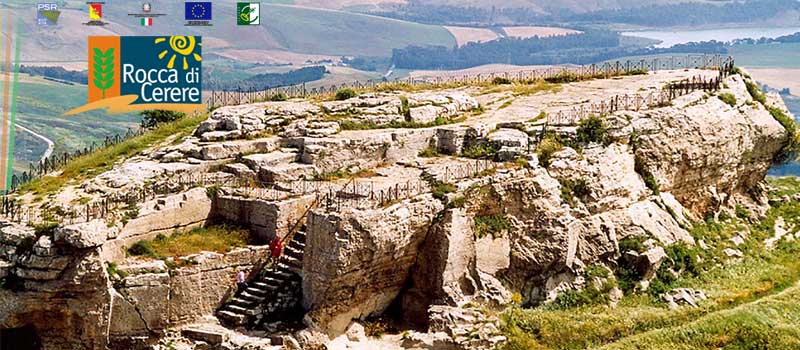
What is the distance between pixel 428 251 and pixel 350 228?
10.1 feet

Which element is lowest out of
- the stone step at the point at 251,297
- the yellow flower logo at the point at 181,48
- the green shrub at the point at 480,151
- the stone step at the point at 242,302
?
the stone step at the point at 242,302

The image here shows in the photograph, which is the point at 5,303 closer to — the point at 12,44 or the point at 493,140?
the point at 493,140

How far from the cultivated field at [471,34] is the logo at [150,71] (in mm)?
128694

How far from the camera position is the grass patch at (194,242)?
25.6 metres

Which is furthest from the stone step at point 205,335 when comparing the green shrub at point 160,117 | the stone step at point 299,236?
the green shrub at point 160,117

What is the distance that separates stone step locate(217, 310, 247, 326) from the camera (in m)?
25.5

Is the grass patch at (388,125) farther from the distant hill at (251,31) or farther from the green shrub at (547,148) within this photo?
the distant hill at (251,31)

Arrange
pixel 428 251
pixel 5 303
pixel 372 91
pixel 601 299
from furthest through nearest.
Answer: pixel 372 91 < pixel 601 299 < pixel 428 251 < pixel 5 303

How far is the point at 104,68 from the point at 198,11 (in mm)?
5896

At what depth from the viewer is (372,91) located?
3838 centimetres

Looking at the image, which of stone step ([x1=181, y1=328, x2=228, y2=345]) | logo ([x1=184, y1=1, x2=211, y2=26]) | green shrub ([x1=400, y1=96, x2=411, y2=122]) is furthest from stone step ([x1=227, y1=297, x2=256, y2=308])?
logo ([x1=184, y1=1, x2=211, y2=26])

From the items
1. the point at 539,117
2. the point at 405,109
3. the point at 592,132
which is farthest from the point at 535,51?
the point at 592,132

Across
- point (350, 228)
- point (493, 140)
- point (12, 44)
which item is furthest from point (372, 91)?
point (12, 44)
